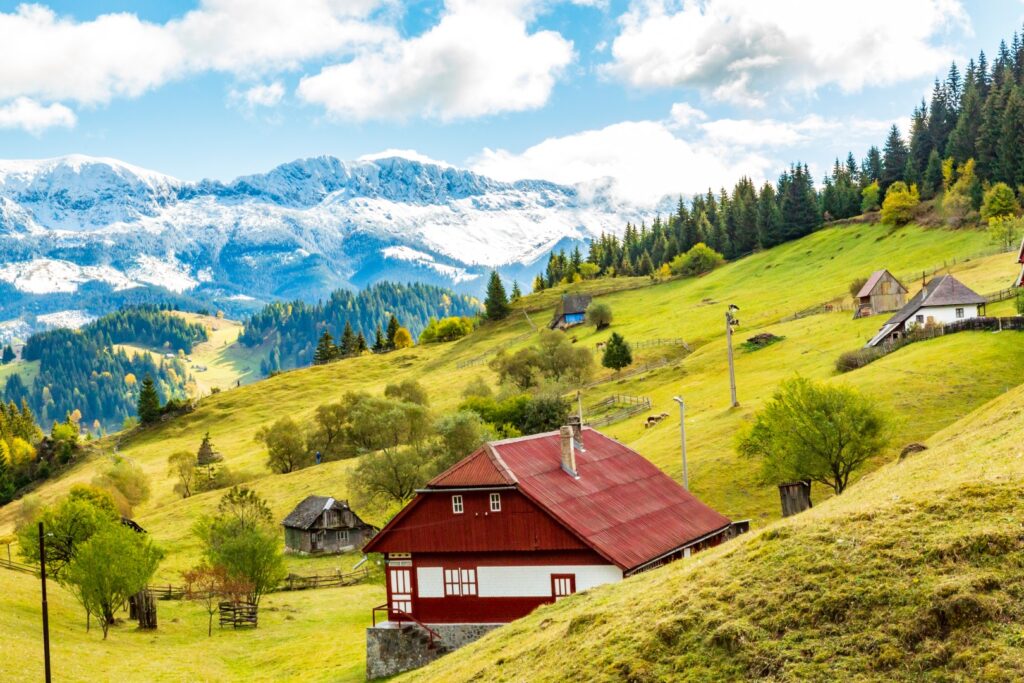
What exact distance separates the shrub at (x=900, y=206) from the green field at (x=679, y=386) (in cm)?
234

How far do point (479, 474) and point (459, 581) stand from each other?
4.97m

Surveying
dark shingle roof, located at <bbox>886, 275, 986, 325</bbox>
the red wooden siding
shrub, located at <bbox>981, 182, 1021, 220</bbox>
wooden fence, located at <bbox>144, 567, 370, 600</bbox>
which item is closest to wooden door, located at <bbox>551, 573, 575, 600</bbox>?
the red wooden siding

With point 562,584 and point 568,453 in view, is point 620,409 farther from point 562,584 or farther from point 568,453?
point 562,584

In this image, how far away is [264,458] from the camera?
128 meters

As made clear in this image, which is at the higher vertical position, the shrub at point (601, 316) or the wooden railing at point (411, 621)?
the shrub at point (601, 316)

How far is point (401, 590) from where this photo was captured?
1805 inches

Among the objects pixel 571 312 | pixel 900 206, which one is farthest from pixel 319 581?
pixel 900 206

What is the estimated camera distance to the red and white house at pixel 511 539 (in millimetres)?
42719

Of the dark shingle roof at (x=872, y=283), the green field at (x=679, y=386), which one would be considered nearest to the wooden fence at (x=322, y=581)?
the green field at (x=679, y=386)

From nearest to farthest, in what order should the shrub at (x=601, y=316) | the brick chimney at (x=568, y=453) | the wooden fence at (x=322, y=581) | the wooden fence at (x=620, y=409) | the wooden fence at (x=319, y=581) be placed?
the brick chimney at (x=568, y=453) → the wooden fence at (x=319, y=581) → the wooden fence at (x=322, y=581) → the wooden fence at (x=620, y=409) → the shrub at (x=601, y=316)

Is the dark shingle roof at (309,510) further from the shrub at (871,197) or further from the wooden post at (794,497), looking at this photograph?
the shrub at (871,197)

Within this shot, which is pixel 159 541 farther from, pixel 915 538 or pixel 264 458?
pixel 915 538

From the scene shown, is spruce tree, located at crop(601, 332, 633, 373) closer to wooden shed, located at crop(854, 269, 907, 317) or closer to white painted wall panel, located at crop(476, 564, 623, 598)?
wooden shed, located at crop(854, 269, 907, 317)

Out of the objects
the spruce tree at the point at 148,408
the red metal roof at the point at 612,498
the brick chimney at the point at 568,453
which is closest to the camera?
the red metal roof at the point at 612,498
